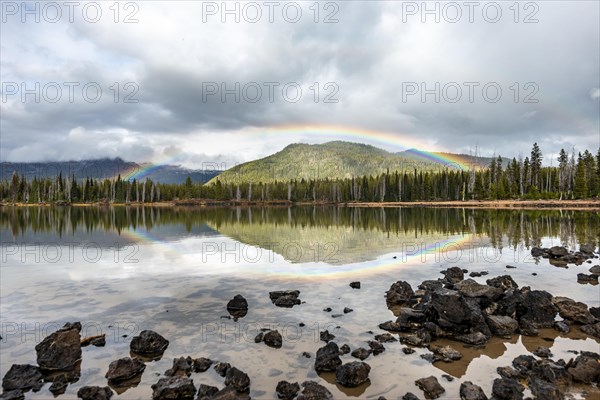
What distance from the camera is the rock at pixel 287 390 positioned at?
12195 millimetres

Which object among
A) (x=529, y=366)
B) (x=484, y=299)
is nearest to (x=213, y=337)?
(x=529, y=366)

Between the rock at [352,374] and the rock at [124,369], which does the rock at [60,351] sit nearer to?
the rock at [124,369]

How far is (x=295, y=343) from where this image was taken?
16.5m

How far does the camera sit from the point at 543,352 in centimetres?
1531

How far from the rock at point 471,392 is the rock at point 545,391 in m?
1.68

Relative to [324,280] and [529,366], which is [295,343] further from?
[324,280]

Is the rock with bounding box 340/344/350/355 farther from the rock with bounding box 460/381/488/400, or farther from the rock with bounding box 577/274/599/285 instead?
the rock with bounding box 577/274/599/285

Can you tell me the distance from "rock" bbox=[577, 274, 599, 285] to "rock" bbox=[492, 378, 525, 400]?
19613 millimetres

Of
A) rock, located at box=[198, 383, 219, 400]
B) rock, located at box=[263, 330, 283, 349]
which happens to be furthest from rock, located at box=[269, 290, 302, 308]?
rock, located at box=[198, 383, 219, 400]

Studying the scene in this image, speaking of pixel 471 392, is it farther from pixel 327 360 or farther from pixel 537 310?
pixel 537 310

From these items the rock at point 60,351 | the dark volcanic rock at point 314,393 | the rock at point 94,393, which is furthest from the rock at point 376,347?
the rock at point 60,351

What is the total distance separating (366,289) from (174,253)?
80.0ft

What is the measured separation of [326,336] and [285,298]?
604 centimetres

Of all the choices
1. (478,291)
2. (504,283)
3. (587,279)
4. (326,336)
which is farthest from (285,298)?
(587,279)
